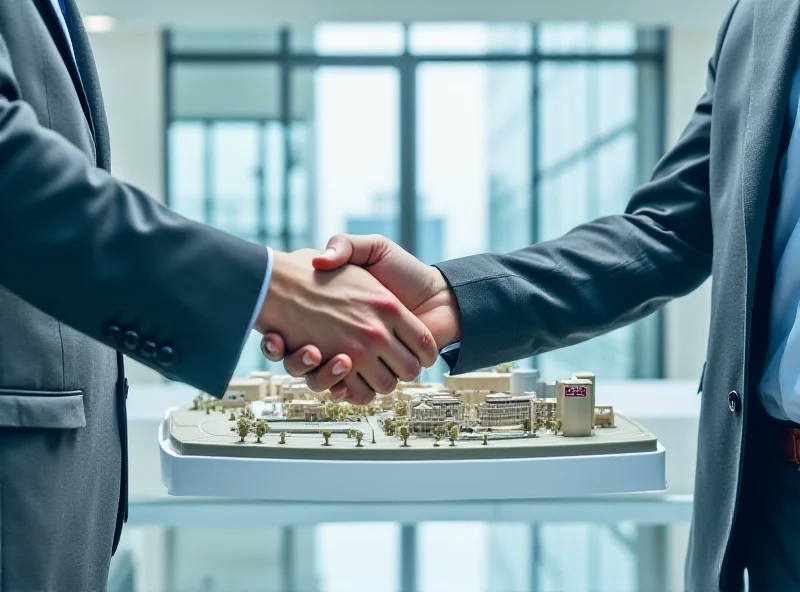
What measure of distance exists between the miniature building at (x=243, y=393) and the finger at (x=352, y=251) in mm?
490

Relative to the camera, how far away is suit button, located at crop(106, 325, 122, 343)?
0.96 meters

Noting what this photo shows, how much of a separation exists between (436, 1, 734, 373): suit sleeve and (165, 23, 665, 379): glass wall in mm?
5602

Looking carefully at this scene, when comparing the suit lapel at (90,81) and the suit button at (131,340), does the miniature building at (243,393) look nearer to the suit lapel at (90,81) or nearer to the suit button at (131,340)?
the suit lapel at (90,81)

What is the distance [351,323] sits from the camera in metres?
1.31

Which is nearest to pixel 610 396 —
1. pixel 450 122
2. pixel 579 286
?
pixel 579 286

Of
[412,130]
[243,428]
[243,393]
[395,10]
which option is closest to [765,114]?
[243,428]

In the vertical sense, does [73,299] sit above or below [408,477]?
above

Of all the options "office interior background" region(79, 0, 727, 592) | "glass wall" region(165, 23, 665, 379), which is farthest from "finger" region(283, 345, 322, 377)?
"glass wall" region(165, 23, 665, 379)

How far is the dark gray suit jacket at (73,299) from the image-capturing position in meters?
0.93

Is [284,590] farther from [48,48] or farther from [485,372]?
[48,48]

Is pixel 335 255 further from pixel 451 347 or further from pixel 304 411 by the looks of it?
pixel 304 411

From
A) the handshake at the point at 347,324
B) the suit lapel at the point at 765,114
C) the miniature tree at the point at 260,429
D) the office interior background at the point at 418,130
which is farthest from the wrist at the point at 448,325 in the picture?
the office interior background at the point at 418,130

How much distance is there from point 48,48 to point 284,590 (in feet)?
7.06

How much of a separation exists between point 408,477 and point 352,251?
36cm
